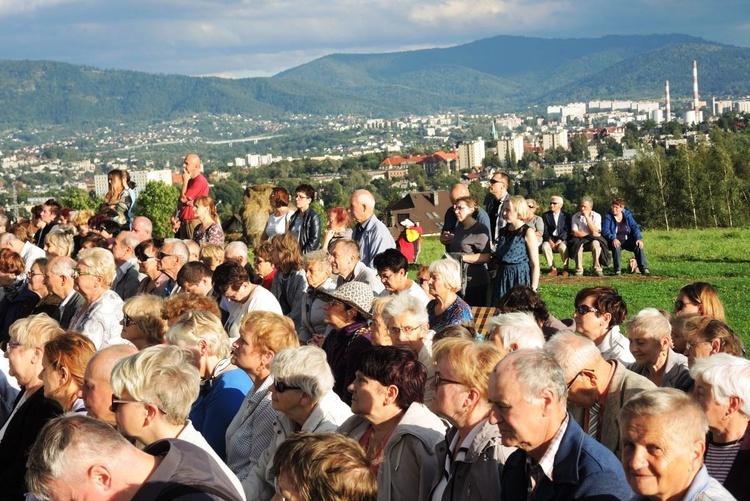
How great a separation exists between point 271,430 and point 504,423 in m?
1.75

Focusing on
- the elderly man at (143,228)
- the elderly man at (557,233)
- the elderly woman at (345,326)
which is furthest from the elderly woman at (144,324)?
the elderly man at (557,233)

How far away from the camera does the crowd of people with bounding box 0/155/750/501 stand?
336 cm

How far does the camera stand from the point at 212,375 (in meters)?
5.58

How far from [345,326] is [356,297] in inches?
8.3

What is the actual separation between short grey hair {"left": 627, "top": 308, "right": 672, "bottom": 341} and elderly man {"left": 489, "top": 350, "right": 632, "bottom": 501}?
193 centimetres

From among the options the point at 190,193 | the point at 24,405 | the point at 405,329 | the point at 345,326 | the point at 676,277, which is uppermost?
the point at 190,193

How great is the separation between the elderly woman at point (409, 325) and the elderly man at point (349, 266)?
78.6 inches

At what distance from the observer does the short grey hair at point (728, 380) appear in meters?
4.12

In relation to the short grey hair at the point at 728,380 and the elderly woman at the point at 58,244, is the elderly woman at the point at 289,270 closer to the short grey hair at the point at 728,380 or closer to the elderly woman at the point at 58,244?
the elderly woman at the point at 58,244

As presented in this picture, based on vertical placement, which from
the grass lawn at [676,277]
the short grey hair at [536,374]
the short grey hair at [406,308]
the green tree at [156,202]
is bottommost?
the green tree at [156,202]

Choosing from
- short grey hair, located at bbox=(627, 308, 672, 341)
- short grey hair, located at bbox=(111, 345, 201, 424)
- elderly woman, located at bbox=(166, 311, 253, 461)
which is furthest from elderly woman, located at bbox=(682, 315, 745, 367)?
short grey hair, located at bbox=(111, 345, 201, 424)

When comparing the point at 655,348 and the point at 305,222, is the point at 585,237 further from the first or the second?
the point at 655,348

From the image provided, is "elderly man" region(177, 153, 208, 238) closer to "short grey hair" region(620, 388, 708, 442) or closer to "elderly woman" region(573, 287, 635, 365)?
"elderly woman" region(573, 287, 635, 365)

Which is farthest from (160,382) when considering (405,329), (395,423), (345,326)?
(345,326)
